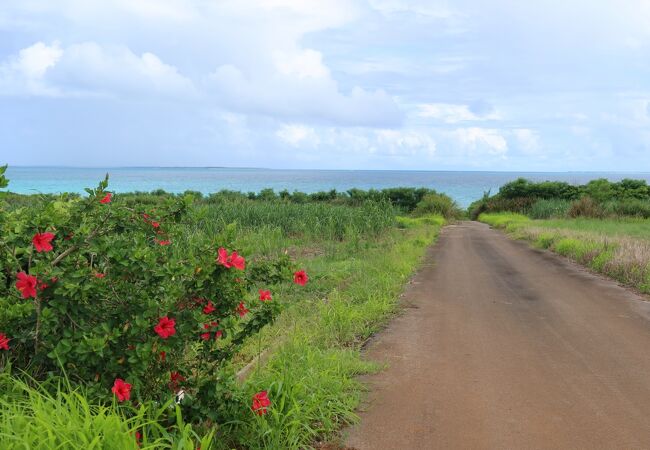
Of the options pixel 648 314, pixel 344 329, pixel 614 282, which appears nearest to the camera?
pixel 344 329

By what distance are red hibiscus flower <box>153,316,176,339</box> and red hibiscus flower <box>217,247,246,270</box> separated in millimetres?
438

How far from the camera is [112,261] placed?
11.3 ft

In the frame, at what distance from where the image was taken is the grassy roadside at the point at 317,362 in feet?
12.2

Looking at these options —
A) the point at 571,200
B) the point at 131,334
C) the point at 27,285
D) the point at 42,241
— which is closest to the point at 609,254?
the point at 131,334

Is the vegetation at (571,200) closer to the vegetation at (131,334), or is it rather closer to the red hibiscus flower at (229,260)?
the vegetation at (131,334)

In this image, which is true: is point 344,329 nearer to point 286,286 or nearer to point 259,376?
point 259,376

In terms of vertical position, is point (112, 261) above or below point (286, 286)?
above

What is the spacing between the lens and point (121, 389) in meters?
3.14

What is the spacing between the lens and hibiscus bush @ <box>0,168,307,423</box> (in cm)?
320

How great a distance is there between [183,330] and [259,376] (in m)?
1.33

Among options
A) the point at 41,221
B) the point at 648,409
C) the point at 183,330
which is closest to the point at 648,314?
the point at 648,409

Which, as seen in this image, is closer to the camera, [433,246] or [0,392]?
[0,392]

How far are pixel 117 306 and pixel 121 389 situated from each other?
20.2 inches

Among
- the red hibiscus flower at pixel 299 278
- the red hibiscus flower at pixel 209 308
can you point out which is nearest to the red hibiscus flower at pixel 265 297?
the red hibiscus flower at pixel 299 278
